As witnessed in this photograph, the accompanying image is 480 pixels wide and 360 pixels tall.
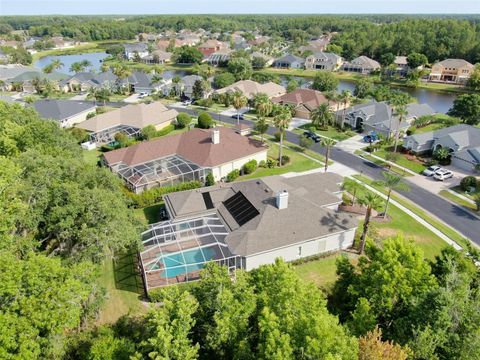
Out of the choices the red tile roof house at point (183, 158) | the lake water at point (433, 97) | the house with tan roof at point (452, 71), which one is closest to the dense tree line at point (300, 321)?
the red tile roof house at point (183, 158)

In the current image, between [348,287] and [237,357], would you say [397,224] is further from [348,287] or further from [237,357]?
[237,357]

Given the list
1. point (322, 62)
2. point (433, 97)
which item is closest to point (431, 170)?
point (433, 97)

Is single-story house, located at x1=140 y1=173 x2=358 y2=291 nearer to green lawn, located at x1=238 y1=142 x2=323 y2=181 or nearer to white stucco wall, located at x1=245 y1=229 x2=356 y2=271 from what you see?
white stucco wall, located at x1=245 y1=229 x2=356 y2=271

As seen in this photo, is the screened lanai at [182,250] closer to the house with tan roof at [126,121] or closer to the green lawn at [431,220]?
the green lawn at [431,220]

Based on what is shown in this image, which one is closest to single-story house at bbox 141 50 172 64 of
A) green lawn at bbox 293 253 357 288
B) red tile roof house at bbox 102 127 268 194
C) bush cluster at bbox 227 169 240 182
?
red tile roof house at bbox 102 127 268 194

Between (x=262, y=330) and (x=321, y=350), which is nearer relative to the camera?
(x=321, y=350)

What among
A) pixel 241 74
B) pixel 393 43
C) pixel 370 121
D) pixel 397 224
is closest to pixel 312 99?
pixel 370 121

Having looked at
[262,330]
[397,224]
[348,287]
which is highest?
[262,330]

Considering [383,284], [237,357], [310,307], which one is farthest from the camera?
[383,284]

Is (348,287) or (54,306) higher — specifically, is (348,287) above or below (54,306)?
below
